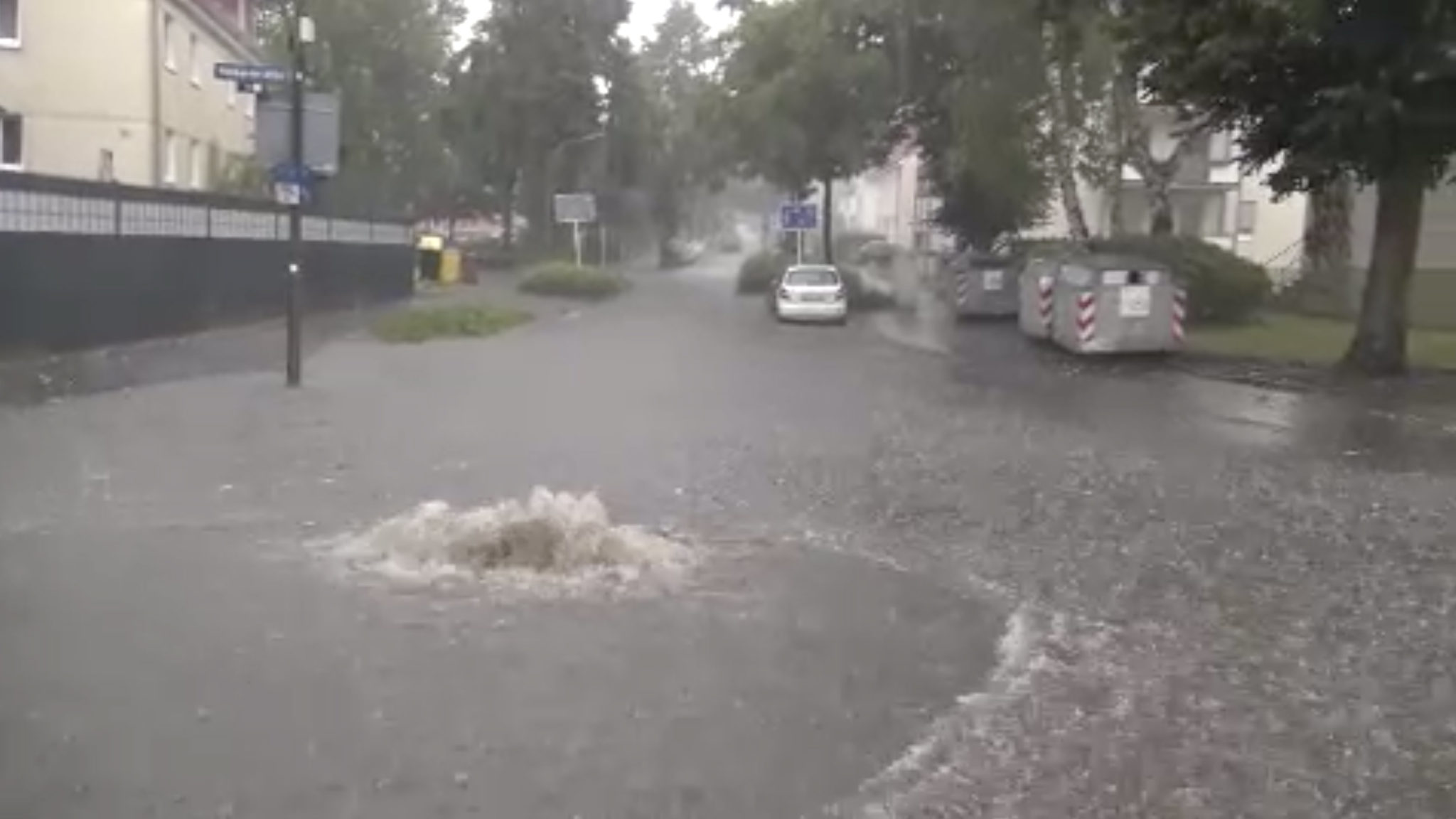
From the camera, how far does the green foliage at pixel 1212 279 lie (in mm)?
35500

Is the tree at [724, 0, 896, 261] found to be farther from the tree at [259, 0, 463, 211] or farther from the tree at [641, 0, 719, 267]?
the tree at [259, 0, 463, 211]

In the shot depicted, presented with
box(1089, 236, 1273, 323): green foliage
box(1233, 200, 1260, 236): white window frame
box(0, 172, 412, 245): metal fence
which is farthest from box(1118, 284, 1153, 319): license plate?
box(1233, 200, 1260, 236): white window frame

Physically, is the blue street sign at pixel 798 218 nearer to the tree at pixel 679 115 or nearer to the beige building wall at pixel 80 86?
the tree at pixel 679 115

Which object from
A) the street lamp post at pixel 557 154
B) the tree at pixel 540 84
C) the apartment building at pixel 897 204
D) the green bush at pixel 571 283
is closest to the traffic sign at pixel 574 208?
the green bush at pixel 571 283

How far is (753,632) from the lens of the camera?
7.97 m

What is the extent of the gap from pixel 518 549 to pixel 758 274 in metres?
48.5

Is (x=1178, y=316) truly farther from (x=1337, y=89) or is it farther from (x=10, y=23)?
(x=10, y=23)

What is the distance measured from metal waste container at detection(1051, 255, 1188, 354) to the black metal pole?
1364cm

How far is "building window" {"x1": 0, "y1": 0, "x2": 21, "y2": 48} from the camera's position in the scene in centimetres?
3528

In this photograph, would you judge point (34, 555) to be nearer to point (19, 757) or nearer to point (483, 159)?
point (19, 757)

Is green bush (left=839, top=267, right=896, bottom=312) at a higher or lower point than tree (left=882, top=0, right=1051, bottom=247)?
lower

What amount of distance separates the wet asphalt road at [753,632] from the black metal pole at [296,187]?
11.0 ft

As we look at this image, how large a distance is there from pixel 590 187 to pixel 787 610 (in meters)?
66.2

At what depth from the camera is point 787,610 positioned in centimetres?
847
